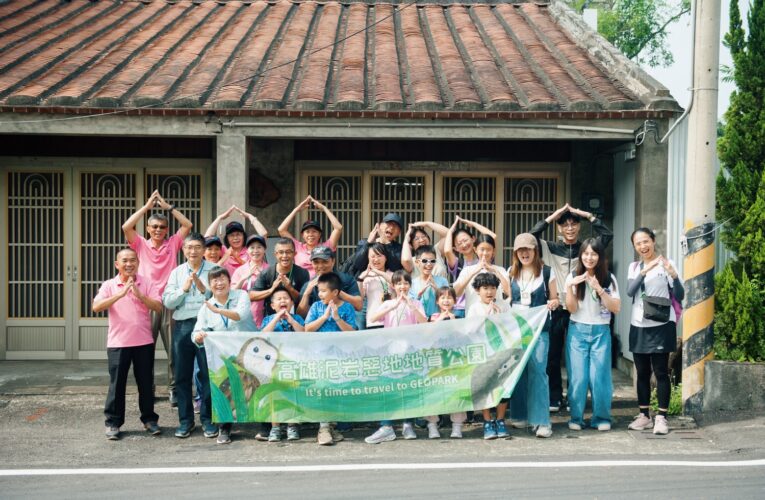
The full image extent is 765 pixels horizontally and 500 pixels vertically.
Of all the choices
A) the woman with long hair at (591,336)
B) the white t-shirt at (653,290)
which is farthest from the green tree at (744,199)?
the woman with long hair at (591,336)

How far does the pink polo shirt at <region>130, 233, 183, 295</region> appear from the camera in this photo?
27.6 ft

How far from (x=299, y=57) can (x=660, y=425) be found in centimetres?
657

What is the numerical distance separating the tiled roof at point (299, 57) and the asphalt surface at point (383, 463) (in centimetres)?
346

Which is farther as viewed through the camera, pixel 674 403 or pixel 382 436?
pixel 674 403

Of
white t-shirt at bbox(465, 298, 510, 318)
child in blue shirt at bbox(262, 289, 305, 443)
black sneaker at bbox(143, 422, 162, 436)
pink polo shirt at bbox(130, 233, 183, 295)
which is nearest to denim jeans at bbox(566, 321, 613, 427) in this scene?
white t-shirt at bbox(465, 298, 510, 318)

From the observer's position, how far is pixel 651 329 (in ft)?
25.1

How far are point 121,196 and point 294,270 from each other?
4147 mm

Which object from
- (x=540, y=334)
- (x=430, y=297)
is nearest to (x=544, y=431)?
(x=540, y=334)

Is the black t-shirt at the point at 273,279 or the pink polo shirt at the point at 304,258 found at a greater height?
the pink polo shirt at the point at 304,258

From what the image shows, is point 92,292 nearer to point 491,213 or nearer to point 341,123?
point 341,123

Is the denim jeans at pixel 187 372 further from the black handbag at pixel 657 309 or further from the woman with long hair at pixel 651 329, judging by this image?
the black handbag at pixel 657 309

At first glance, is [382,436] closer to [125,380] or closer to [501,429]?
[501,429]

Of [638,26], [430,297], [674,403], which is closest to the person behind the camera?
[430,297]

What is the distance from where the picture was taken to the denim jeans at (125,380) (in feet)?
24.4
